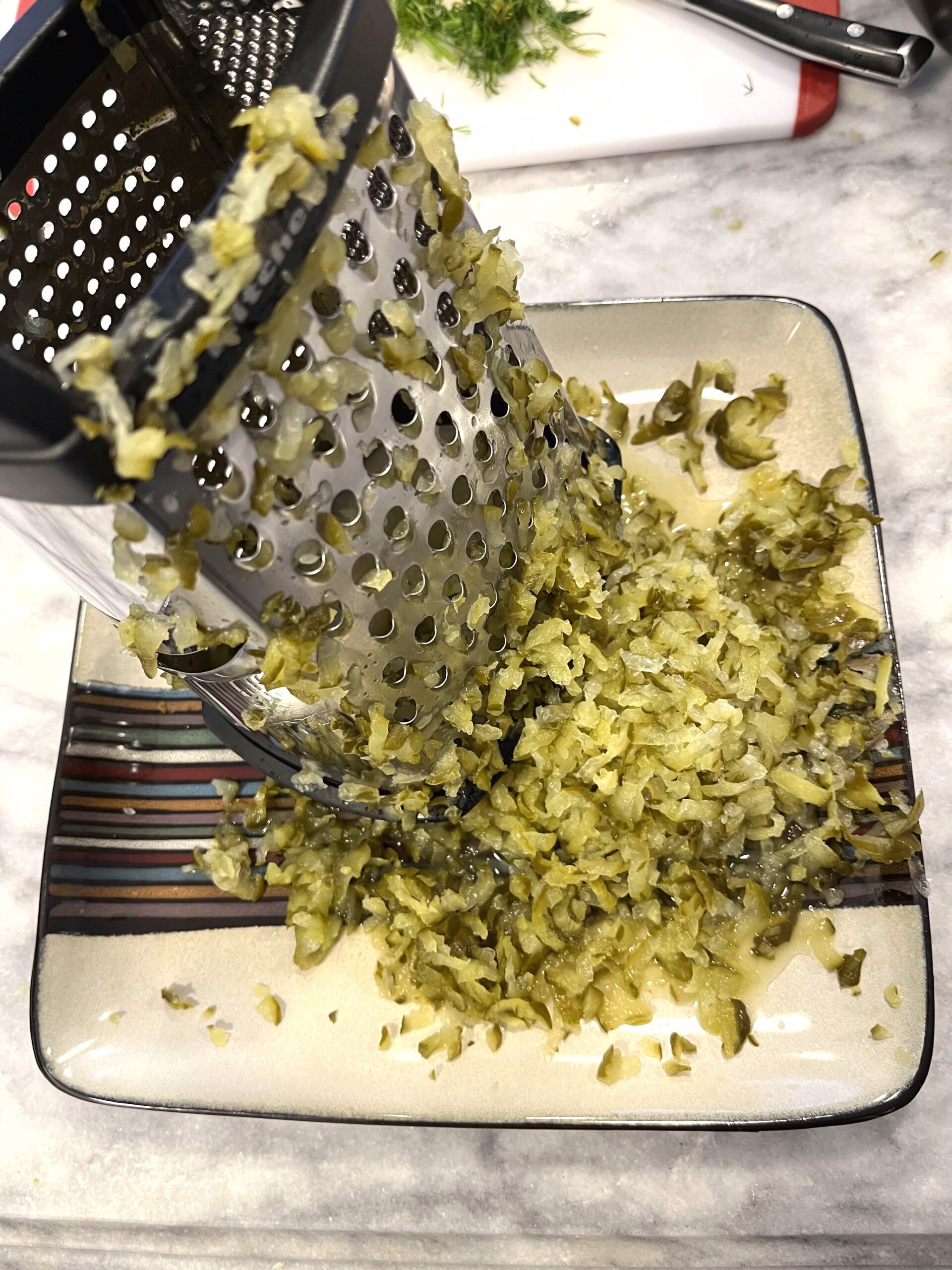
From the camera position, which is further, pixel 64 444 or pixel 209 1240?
pixel 209 1240

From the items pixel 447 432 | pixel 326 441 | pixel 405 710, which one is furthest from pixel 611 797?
pixel 326 441

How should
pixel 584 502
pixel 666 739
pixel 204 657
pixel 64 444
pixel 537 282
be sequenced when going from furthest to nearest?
pixel 537 282 < pixel 584 502 < pixel 666 739 < pixel 204 657 < pixel 64 444

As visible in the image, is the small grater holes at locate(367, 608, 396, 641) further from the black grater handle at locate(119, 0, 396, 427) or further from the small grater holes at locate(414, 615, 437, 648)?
the black grater handle at locate(119, 0, 396, 427)

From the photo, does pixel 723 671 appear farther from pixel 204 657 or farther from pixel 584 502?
pixel 204 657

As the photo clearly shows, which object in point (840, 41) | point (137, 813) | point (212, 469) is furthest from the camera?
point (840, 41)

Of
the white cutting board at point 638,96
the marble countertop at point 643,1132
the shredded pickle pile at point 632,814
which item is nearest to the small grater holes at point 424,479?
the shredded pickle pile at point 632,814

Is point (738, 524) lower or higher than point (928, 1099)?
higher

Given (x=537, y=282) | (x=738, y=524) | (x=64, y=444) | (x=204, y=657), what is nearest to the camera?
(x=64, y=444)

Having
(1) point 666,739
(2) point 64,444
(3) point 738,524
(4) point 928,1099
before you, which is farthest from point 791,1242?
(2) point 64,444

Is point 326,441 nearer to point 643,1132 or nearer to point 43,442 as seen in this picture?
point 43,442
